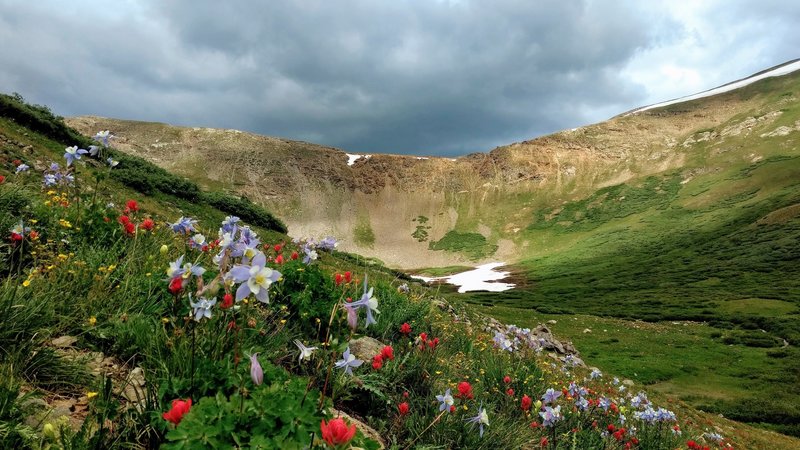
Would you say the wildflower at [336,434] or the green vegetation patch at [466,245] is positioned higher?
the wildflower at [336,434]

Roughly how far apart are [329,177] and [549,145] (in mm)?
69926

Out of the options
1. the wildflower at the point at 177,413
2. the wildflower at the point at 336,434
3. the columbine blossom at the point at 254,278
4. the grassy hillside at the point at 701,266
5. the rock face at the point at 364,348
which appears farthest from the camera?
the grassy hillside at the point at 701,266

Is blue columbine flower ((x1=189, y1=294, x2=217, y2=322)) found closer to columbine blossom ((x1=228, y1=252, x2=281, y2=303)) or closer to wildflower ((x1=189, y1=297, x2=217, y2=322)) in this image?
wildflower ((x1=189, y1=297, x2=217, y2=322))

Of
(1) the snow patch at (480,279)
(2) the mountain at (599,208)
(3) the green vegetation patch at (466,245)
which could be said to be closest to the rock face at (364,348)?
(2) the mountain at (599,208)

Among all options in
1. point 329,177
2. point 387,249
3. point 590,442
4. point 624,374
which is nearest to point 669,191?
point 387,249

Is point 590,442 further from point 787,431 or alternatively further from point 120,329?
point 787,431

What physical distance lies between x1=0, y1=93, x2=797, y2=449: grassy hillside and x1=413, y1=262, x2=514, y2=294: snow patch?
61.6 meters

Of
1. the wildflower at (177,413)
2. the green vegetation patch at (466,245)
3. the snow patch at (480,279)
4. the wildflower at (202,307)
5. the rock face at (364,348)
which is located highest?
the wildflower at (202,307)

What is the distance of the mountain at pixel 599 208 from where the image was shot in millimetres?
46625

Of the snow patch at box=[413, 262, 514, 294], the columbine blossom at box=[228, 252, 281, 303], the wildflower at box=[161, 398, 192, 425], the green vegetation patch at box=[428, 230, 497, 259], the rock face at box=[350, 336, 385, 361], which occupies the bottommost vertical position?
the snow patch at box=[413, 262, 514, 294]

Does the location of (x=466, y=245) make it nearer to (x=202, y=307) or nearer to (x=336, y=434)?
(x=202, y=307)

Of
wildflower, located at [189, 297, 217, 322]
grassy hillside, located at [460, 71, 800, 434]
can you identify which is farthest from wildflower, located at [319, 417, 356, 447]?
grassy hillside, located at [460, 71, 800, 434]

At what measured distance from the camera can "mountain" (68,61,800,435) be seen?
46.6m

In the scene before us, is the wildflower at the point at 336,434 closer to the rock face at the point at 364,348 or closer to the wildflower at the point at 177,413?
the wildflower at the point at 177,413
